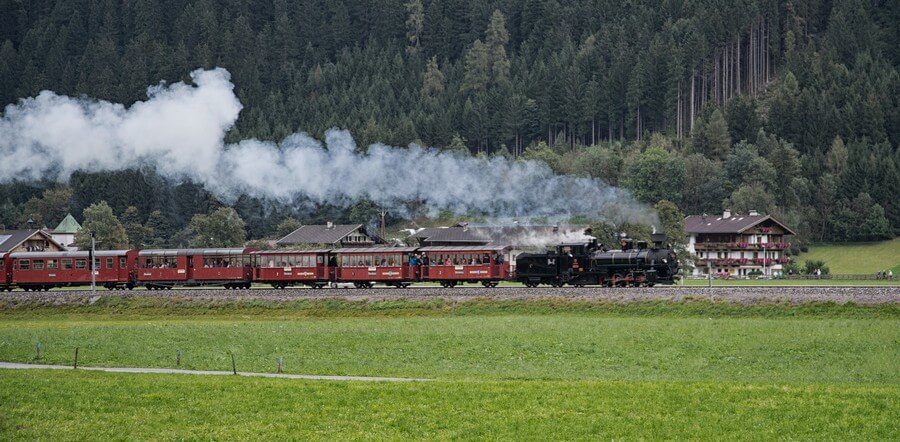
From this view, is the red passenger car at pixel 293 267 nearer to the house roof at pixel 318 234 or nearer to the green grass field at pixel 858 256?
the house roof at pixel 318 234

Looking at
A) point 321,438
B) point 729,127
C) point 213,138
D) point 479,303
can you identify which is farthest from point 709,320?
point 729,127

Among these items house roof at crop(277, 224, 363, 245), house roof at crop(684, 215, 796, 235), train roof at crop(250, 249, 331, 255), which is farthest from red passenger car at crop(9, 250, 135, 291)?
house roof at crop(684, 215, 796, 235)

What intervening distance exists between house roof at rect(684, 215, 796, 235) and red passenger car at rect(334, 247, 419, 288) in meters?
46.3

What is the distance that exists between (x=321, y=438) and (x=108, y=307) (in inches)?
1949

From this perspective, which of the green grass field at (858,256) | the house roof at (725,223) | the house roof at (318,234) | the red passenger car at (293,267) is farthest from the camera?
the house roof at (725,223)

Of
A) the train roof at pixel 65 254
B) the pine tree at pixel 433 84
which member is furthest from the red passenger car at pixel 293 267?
the pine tree at pixel 433 84

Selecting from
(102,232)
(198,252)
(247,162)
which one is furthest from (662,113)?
(198,252)

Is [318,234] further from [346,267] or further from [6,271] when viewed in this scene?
[6,271]

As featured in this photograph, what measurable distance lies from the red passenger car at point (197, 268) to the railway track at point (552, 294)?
3.16 meters

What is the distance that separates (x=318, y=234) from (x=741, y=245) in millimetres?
40977

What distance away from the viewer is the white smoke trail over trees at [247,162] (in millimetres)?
92438

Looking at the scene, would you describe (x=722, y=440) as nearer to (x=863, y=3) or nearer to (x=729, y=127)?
(x=729, y=127)

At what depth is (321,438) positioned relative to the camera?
2536 centimetres

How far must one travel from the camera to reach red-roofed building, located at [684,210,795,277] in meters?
114
